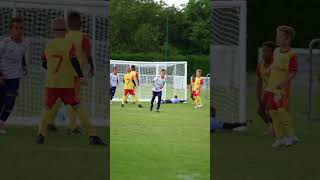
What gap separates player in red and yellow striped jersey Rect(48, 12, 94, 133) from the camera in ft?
9.68

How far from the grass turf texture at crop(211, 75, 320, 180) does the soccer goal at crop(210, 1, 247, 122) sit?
0.49 ft

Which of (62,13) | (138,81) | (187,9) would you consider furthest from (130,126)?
(138,81)

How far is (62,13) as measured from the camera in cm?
318

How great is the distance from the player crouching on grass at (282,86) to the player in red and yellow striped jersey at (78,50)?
1.05m

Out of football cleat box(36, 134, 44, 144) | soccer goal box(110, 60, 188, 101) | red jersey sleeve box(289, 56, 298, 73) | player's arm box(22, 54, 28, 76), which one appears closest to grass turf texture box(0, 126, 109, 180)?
football cleat box(36, 134, 44, 144)

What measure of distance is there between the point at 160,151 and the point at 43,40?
1.02 metres

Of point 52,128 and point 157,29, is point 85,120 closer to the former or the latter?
point 52,128

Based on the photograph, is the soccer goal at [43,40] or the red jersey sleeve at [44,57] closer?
the red jersey sleeve at [44,57]

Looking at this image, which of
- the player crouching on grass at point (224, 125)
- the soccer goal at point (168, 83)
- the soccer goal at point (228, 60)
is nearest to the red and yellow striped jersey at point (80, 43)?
the soccer goal at point (228, 60)

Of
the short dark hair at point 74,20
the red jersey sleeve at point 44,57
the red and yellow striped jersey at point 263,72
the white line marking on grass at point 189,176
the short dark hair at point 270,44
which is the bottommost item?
the white line marking on grass at point 189,176

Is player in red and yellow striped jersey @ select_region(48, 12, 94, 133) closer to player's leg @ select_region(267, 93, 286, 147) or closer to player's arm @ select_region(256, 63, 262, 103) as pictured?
player's arm @ select_region(256, 63, 262, 103)

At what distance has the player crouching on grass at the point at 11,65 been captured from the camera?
3.26 meters

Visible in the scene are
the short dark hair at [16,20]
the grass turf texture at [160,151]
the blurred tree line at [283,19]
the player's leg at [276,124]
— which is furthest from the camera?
the short dark hair at [16,20]

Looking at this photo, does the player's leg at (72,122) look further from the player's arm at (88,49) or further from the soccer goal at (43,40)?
the player's arm at (88,49)
